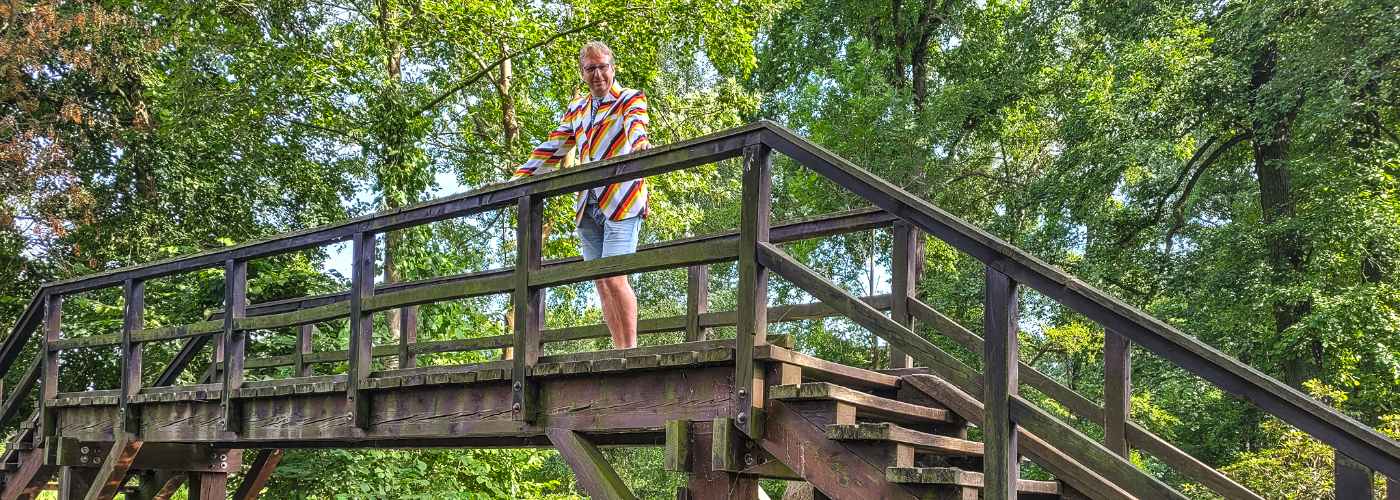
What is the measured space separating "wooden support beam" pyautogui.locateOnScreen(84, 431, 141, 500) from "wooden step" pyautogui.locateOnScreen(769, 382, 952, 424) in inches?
184

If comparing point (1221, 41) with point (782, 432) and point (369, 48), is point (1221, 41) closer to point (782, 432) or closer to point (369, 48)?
point (369, 48)

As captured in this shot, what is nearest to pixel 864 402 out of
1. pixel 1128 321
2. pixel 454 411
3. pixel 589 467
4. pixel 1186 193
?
pixel 1128 321

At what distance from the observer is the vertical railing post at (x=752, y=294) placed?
3592mm

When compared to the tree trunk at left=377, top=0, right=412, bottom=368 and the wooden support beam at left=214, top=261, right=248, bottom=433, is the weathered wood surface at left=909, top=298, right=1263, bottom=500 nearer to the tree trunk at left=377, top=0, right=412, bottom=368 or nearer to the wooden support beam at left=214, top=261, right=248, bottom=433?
the wooden support beam at left=214, top=261, right=248, bottom=433

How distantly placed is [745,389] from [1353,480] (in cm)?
172

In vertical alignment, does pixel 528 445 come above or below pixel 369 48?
below

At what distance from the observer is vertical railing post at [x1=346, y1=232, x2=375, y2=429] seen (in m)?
5.05

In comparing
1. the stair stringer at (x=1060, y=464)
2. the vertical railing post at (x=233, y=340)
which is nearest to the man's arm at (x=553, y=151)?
the vertical railing post at (x=233, y=340)

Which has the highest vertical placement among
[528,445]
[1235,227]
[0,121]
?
[0,121]

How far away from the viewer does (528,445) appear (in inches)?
202

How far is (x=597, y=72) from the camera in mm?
4707

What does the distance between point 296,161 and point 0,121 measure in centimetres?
347

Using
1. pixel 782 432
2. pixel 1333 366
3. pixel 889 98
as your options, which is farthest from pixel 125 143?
pixel 1333 366

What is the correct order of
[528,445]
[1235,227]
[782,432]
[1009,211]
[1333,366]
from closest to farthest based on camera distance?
[782,432] < [528,445] < [1333,366] < [1235,227] < [1009,211]
